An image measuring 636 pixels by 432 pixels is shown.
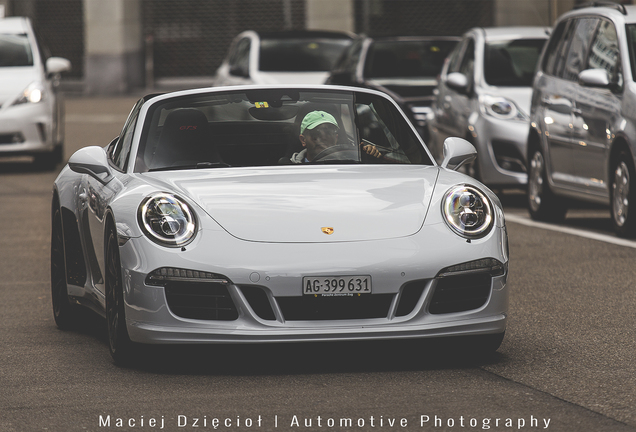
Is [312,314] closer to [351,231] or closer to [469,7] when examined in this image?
[351,231]

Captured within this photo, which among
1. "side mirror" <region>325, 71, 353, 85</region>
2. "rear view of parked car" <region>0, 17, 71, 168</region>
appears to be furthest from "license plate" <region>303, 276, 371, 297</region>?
"rear view of parked car" <region>0, 17, 71, 168</region>

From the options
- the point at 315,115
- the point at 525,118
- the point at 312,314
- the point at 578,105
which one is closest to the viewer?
the point at 312,314

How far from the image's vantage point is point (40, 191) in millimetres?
16109

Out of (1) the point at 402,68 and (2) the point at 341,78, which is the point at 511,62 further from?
(2) the point at 341,78

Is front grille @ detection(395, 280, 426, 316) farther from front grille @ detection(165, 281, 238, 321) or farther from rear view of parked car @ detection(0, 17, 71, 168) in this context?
rear view of parked car @ detection(0, 17, 71, 168)

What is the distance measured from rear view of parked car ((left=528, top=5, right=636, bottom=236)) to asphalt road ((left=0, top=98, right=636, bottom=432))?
8.54 feet

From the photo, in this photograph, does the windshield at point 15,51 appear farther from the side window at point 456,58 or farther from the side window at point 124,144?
the side window at point 124,144

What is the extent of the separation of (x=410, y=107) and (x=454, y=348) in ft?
34.7

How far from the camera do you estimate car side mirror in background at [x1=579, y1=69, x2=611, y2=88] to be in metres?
11.0

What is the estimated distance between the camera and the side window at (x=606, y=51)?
37.2 ft

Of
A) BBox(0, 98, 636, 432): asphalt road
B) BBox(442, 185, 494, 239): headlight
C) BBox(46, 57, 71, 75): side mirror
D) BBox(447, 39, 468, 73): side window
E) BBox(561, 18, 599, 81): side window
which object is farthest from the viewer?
BBox(46, 57, 71, 75): side mirror

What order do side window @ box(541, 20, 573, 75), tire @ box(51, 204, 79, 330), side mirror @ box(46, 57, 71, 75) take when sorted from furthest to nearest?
side mirror @ box(46, 57, 71, 75)
side window @ box(541, 20, 573, 75)
tire @ box(51, 204, 79, 330)

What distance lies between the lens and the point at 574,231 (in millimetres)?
11922

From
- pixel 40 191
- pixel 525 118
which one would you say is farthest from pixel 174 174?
pixel 40 191
